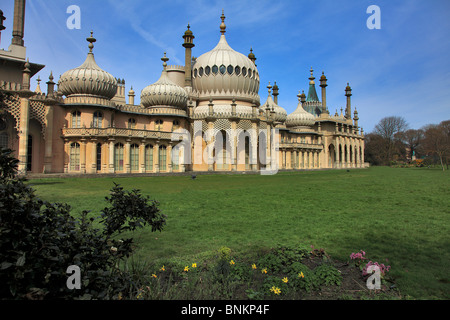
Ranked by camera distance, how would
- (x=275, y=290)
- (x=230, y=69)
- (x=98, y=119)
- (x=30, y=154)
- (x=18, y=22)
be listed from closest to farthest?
(x=275, y=290) < (x=30, y=154) < (x=18, y=22) < (x=98, y=119) < (x=230, y=69)

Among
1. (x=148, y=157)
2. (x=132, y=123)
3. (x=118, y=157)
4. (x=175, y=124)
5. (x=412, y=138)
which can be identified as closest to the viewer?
(x=118, y=157)

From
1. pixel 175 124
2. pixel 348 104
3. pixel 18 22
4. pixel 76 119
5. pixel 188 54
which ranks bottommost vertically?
pixel 76 119

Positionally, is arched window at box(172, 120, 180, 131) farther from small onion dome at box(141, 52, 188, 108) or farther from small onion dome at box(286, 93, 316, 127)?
small onion dome at box(286, 93, 316, 127)

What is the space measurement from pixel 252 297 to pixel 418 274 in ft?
9.37

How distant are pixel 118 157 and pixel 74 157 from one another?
14.0ft

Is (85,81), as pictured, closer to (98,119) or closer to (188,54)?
(98,119)

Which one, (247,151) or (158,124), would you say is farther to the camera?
(247,151)

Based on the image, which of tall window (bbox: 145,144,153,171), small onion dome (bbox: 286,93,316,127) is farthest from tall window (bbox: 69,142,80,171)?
small onion dome (bbox: 286,93,316,127)

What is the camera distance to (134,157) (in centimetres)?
3197

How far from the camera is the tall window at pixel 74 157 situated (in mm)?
29812

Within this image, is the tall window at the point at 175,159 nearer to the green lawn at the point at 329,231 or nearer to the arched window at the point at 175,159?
the arched window at the point at 175,159

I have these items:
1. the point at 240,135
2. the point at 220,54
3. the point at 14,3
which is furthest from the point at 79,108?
the point at 220,54

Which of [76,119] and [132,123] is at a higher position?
[132,123]

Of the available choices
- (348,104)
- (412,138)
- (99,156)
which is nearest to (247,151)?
(99,156)
